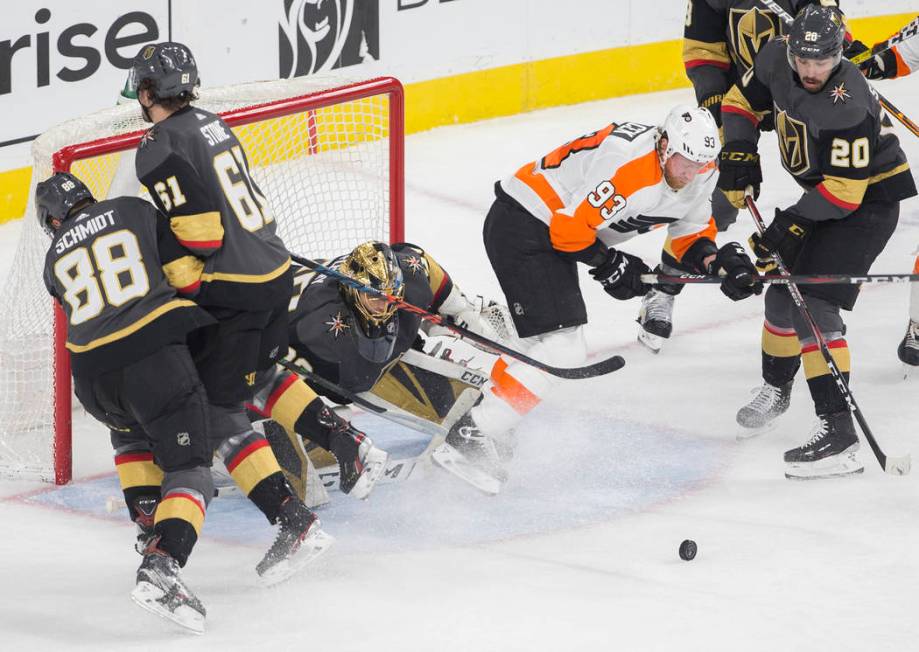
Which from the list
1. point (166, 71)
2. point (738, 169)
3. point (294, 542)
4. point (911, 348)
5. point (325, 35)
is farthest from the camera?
point (325, 35)

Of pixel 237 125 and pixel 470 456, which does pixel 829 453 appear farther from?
pixel 237 125

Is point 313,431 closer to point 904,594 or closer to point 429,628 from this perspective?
point 429,628

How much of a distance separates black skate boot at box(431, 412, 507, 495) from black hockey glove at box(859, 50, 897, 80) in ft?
6.20

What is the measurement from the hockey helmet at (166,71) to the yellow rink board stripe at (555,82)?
3576mm

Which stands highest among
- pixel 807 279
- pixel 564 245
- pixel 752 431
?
pixel 564 245

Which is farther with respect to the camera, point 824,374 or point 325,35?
point 325,35

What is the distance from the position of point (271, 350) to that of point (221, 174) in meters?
0.46

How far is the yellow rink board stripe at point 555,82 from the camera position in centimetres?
695

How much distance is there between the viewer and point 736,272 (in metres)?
4.05

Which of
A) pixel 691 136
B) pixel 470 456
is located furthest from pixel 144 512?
pixel 691 136

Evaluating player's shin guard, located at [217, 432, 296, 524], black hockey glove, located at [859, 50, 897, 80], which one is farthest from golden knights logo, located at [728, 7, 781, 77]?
player's shin guard, located at [217, 432, 296, 524]

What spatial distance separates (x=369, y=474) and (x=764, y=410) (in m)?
1.30

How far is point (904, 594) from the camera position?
3.42 m

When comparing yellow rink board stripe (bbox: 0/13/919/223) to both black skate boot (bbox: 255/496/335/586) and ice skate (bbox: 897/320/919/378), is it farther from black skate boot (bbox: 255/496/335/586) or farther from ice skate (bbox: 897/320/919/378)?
black skate boot (bbox: 255/496/335/586)
